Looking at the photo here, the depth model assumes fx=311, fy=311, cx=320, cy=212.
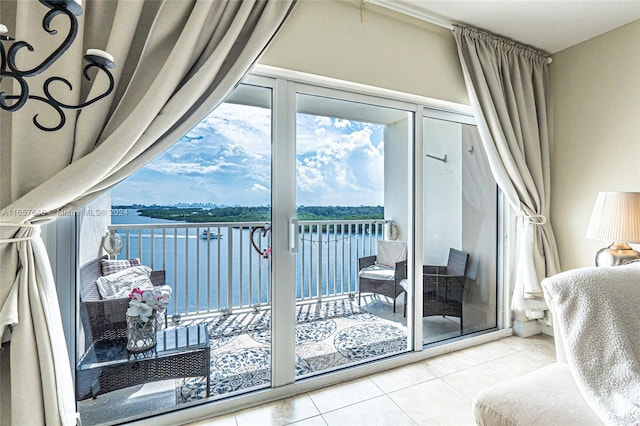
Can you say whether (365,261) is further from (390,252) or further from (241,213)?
(241,213)

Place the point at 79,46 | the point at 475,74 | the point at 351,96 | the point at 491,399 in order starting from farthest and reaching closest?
the point at 475,74 → the point at 351,96 → the point at 79,46 → the point at 491,399

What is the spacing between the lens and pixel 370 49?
6.90 ft

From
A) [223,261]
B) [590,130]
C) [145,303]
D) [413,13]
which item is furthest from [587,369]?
[590,130]

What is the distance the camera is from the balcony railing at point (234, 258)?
1803 millimetres

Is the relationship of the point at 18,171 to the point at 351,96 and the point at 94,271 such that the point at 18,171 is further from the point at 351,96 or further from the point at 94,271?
the point at 351,96

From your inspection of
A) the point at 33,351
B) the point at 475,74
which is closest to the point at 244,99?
the point at 33,351

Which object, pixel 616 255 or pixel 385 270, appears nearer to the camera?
pixel 616 255

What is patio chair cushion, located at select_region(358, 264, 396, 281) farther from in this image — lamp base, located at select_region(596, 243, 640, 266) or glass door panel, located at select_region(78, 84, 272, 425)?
lamp base, located at select_region(596, 243, 640, 266)

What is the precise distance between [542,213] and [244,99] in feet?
8.64

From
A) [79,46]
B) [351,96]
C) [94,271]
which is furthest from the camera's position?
[351,96]

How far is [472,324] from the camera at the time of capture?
279 centimetres

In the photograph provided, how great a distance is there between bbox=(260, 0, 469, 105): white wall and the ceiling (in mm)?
107

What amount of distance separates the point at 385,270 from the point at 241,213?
1216mm

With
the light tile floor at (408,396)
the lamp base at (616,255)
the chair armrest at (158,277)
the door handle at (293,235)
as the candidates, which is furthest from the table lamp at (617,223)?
the chair armrest at (158,277)
